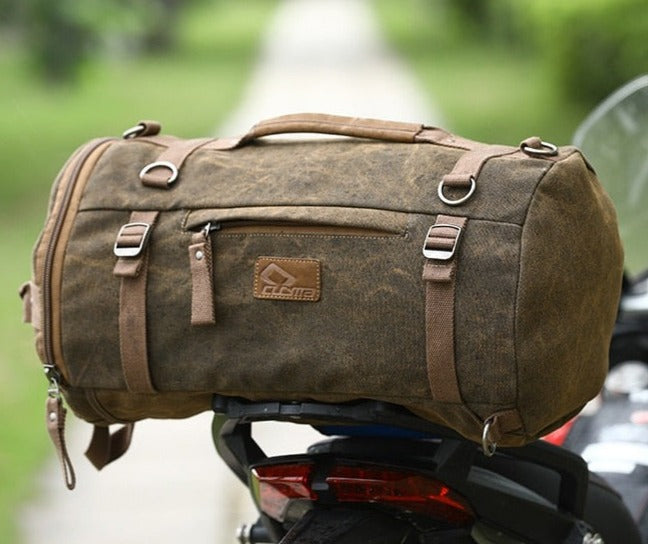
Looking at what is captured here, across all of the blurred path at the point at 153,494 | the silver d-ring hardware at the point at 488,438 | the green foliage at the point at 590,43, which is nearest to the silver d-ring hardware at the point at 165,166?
the silver d-ring hardware at the point at 488,438

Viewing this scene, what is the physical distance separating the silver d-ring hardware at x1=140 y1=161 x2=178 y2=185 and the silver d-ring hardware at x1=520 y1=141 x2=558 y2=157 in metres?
0.55

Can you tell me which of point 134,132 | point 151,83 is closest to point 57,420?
point 134,132

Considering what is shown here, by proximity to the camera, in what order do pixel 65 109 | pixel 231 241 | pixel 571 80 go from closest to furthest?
pixel 231 241, pixel 571 80, pixel 65 109

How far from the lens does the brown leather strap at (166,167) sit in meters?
2.25

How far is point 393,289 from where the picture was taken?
2053 millimetres

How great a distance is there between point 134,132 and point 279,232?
0.46 metres

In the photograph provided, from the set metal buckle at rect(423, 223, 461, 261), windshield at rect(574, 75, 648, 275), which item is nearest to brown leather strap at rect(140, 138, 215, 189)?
metal buckle at rect(423, 223, 461, 261)

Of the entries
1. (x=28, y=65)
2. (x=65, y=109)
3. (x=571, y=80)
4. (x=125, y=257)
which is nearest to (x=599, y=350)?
(x=125, y=257)

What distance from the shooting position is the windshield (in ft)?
9.92

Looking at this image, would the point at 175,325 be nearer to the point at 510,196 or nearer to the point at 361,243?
the point at 361,243

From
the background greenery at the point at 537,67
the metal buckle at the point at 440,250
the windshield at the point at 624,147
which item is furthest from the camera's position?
the background greenery at the point at 537,67

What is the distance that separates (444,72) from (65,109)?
5.70 m

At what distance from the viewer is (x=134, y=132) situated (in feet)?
8.06

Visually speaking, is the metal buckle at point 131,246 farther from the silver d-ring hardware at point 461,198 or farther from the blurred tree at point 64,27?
the blurred tree at point 64,27
